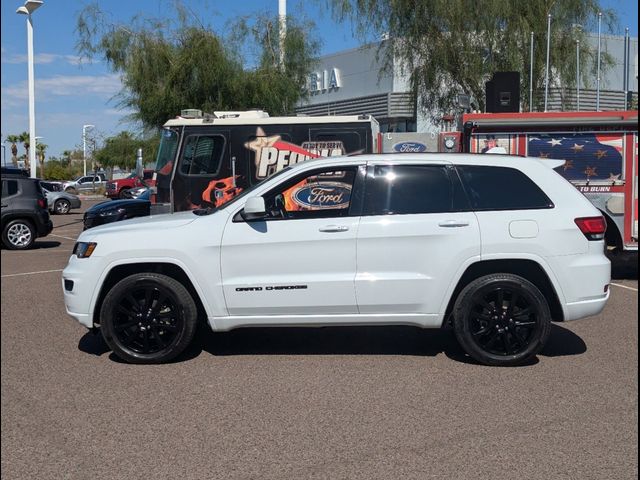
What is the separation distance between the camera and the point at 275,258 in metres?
6.30

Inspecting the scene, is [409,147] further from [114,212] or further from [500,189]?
[500,189]

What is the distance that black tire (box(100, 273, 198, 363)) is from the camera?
20.8 ft

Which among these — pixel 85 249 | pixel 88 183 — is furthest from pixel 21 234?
pixel 88 183

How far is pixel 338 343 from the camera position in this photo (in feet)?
Answer: 23.7

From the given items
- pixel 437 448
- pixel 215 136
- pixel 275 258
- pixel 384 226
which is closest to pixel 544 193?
pixel 384 226

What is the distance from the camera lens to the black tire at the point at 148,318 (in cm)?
633

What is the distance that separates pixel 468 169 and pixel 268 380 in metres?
2.56

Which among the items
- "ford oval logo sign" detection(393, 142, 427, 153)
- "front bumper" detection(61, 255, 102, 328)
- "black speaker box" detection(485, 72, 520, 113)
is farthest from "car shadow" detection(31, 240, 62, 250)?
"front bumper" detection(61, 255, 102, 328)

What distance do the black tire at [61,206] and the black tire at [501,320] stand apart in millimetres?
25957

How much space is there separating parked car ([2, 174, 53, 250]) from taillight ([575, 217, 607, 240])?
41.7 feet

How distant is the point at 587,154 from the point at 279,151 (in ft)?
15.3

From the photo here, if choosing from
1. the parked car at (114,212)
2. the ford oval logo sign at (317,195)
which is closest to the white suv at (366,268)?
the ford oval logo sign at (317,195)

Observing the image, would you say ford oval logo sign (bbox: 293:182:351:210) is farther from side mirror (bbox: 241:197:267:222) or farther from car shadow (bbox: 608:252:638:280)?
car shadow (bbox: 608:252:638:280)

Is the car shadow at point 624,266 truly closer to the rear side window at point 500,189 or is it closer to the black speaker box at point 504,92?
the black speaker box at point 504,92
